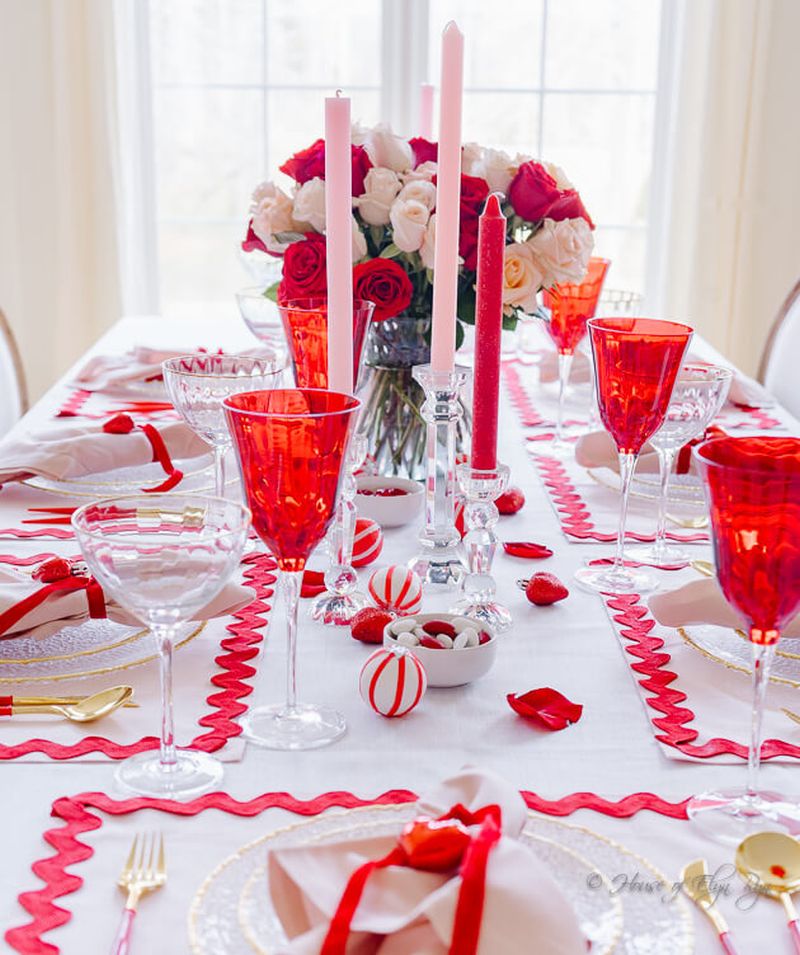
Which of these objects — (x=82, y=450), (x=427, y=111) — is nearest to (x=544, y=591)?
(x=82, y=450)

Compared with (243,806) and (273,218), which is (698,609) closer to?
(243,806)

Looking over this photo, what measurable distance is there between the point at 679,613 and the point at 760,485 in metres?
0.32

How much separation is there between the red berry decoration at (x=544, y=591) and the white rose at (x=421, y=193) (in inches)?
17.6

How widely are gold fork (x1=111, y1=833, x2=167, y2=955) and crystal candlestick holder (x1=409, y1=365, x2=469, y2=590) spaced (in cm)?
50

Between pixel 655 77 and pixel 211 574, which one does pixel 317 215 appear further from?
pixel 655 77

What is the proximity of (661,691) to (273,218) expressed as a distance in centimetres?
74

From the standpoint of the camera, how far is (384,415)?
1440 millimetres

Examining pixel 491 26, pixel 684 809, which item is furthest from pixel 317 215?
pixel 491 26

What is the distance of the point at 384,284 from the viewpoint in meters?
1.34

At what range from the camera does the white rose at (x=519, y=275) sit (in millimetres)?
1359

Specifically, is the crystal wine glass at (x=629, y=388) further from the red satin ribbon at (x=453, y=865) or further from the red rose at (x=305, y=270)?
the red satin ribbon at (x=453, y=865)

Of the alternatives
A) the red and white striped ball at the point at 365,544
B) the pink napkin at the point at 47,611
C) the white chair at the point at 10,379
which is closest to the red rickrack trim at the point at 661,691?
the red and white striped ball at the point at 365,544

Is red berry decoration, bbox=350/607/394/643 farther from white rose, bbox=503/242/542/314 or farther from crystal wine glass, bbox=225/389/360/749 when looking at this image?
white rose, bbox=503/242/542/314

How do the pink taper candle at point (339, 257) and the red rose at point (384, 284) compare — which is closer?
the pink taper candle at point (339, 257)
